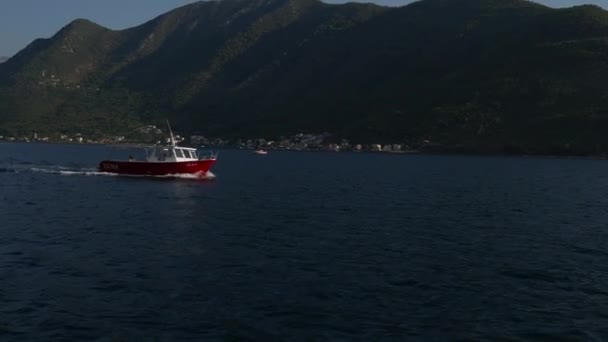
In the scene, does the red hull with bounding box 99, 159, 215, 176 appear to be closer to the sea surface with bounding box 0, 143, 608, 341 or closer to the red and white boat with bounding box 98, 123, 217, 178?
the red and white boat with bounding box 98, 123, 217, 178

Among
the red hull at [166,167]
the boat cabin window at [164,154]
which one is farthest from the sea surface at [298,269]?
the boat cabin window at [164,154]

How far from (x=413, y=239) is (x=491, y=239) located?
5.50 metres

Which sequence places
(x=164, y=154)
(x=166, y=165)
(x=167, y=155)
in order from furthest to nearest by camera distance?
(x=164, y=154) < (x=167, y=155) < (x=166, y=165)

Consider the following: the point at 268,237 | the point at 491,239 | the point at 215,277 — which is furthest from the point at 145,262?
the point at 491,239

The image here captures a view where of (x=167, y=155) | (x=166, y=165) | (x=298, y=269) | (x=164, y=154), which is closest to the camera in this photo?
(x=298, y=269)

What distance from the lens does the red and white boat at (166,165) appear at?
86.3 metres

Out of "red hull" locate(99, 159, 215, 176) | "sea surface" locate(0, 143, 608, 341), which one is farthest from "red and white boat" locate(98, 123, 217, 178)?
"sea surface" locate(0, 143, 608, 341)

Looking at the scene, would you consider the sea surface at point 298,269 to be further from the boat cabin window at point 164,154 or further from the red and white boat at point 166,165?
the boat cabin window at point 164,154

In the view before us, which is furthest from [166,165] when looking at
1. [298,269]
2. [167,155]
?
[298,269]

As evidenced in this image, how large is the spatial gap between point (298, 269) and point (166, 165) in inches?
2315

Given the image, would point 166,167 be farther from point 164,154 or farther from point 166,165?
point 164,154

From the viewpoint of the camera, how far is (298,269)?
30.6 meters

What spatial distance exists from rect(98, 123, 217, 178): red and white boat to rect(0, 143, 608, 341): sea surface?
953 inches

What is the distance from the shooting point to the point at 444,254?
35094 mm
